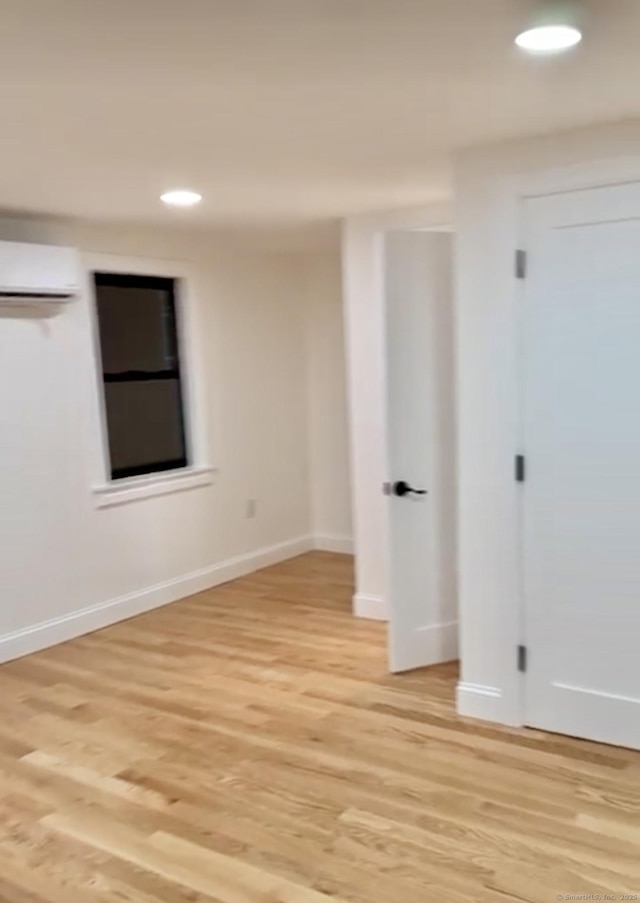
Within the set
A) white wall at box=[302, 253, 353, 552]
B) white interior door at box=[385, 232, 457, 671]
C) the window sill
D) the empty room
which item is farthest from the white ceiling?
white wall at box=[302, 253, 353, 552]

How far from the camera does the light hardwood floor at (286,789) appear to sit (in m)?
2.36

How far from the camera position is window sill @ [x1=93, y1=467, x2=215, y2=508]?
470cm

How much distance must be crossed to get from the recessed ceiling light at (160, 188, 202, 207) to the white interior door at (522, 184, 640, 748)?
153cm

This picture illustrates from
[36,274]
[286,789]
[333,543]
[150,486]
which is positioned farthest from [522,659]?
[333,543]

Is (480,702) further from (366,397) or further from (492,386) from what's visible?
(366,397)

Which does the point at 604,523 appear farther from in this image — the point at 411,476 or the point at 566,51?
the point at 566,51

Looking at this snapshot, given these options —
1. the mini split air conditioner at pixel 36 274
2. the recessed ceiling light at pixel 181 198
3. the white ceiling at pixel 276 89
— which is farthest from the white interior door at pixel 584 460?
the mini split air conditioner at pixel 36 274

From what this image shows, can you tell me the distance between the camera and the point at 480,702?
335 centimetres

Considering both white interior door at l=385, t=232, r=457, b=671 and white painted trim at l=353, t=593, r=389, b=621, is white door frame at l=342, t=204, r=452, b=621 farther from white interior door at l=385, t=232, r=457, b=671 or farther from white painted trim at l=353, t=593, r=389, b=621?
white interior door at l=385, t=232, r=457, b=671

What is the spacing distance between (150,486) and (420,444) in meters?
1.92

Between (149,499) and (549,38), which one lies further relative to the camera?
(149,499)

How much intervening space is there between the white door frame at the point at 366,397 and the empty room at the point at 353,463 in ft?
0.06

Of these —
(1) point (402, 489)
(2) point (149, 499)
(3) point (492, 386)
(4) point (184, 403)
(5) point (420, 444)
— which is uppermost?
(3) point (492, 386)

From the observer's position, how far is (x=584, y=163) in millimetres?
2871
